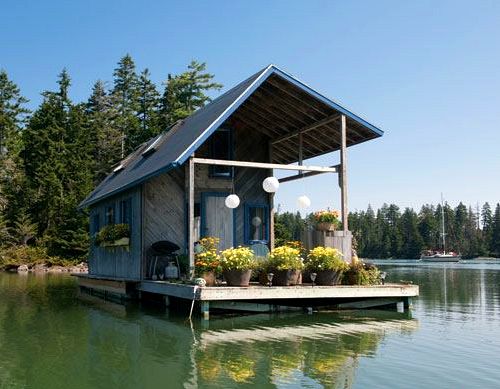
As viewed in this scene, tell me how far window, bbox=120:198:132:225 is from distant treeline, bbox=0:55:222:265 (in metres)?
26.0

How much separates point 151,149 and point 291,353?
11978mm

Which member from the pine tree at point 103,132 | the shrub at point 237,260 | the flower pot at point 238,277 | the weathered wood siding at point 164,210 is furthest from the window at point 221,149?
the pine tree at point 103,132

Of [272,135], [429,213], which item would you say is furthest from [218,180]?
[429,213]

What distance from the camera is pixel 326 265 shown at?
13766mm

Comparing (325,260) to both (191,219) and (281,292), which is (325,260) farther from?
(191,219)

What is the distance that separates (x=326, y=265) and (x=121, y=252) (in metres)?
7.86

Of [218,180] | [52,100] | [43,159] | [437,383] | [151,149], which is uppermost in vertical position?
[52,100]

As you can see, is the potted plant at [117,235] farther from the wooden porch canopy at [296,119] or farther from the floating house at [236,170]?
the wooden porch canopy at [296,119]

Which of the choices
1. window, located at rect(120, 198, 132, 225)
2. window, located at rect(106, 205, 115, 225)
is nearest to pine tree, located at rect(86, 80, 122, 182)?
window, located at rect(106, 205, 115, 225)

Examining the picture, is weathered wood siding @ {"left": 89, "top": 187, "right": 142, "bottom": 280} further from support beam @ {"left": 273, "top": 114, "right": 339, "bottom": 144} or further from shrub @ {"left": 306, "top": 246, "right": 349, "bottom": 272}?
shrub @ {"left": 306, "top": 246, "right": 349, "bottom": 272}

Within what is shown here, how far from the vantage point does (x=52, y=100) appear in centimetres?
5706

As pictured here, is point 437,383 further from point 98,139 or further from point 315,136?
point 98,139

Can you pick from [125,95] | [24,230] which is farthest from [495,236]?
[24,230]

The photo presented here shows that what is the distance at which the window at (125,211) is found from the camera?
18094 millimetres
